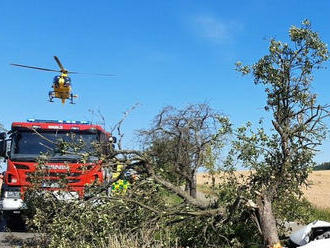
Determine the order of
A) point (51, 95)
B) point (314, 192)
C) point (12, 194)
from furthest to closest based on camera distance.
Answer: point (314, 192) → point (51, 95) → point (12, 194)

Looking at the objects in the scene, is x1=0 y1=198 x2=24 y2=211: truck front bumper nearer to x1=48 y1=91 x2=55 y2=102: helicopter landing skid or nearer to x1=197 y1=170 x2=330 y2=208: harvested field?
x1=197 y1=170 x2=330 y2=208: harvested field

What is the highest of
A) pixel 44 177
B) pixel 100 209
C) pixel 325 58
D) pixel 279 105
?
pixel 325 58

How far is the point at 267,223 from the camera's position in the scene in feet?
24.9

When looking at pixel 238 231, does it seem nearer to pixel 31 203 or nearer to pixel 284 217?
pixel 284 217

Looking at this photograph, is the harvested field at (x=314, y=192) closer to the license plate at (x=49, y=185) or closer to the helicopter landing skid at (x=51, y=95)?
the license plate at (x=49, y=185)

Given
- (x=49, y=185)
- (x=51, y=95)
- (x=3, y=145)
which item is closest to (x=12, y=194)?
(x=3, y=145)

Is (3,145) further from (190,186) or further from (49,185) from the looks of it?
(190,186)

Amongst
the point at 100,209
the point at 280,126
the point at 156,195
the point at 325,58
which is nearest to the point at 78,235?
the point at 100,209

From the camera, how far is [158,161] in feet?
32.2

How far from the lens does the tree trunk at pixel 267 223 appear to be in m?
7.47

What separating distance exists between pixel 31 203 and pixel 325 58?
22.4ft

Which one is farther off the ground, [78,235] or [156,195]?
[156,195]

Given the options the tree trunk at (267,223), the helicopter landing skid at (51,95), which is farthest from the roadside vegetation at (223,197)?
the helicopter landing skid at (51,95)

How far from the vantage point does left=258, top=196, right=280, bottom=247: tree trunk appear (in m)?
7.47
